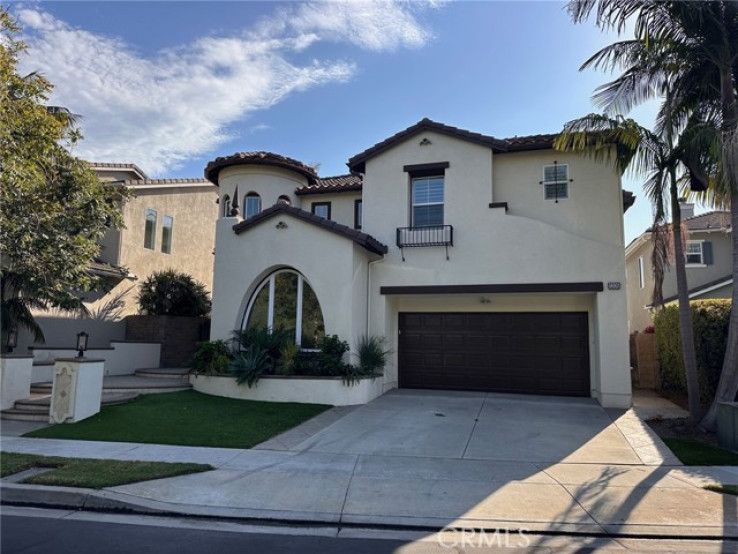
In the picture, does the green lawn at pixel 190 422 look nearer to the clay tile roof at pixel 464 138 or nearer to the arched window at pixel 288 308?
the arched window at pixel 288 308

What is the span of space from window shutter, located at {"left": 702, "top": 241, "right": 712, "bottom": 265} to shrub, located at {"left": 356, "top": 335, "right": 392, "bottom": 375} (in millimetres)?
15829

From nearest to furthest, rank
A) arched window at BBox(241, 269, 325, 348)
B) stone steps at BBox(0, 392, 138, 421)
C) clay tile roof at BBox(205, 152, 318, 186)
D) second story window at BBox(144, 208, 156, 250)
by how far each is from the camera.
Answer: stone steps at BBox(0, 392, 138, 421), arched window at BBox(241, 269, 325, 348), clay tile roof at BBox(205, 152, 318, 186), second story window at BBox(144, 208, 156, 250)

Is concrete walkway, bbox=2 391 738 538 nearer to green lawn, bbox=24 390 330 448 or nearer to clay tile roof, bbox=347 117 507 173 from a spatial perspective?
green lawn, bbox=24 390 330 448

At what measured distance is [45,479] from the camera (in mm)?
6609

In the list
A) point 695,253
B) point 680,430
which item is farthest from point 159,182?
point 695,253

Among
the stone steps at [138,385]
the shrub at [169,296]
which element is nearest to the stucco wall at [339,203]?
the shrub at [169,296]

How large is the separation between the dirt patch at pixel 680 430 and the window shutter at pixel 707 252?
44.1ft

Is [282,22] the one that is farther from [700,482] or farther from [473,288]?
[700,482]

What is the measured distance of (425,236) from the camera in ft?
48.0

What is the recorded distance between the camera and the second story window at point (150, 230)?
19.6 meters

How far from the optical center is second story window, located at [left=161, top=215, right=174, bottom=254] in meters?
20.6

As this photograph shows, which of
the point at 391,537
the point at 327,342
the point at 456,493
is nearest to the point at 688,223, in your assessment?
the point at 327,342

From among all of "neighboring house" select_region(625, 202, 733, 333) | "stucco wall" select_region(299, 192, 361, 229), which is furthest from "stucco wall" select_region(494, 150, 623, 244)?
"neighboring house" select_region(625, 202, 733, 333)

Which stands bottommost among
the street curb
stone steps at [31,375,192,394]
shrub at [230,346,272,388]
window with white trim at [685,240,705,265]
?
the street curb
